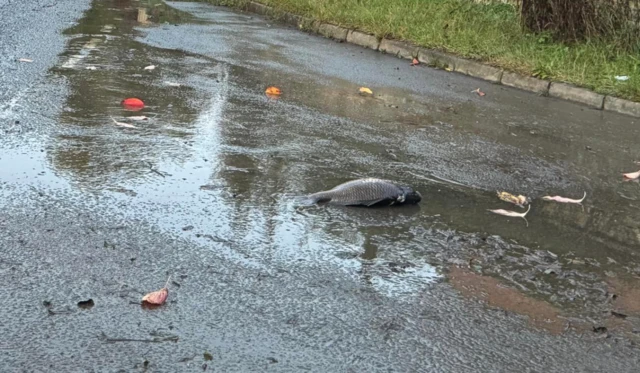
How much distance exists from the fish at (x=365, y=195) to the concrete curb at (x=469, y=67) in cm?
450

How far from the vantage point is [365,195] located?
4285 millimetres

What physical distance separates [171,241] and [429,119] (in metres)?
3.64

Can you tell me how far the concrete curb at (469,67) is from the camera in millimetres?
8164

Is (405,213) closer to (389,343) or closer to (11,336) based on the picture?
(389,343)

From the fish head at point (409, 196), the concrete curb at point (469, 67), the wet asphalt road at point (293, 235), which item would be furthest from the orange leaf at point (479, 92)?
the fish head at point (409, 196)

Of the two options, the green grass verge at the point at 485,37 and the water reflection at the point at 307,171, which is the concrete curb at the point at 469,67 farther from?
the water reflection at the point at 307,171

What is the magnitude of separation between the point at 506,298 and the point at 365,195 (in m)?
1.16

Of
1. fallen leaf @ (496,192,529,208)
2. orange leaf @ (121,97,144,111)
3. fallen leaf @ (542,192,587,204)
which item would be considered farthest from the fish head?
orange leaf @ (121,97,144,111)

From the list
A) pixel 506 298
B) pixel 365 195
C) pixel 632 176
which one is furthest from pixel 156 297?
pixel 632 176

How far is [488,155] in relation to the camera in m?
5.76

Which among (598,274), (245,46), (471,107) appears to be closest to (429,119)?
(471,107)

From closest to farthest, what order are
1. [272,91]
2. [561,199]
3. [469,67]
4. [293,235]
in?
[293,235] < [561,199] < [272,91] < [469,67]

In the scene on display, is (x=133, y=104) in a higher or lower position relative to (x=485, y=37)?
lower

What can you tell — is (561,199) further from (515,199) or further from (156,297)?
(156,297)
